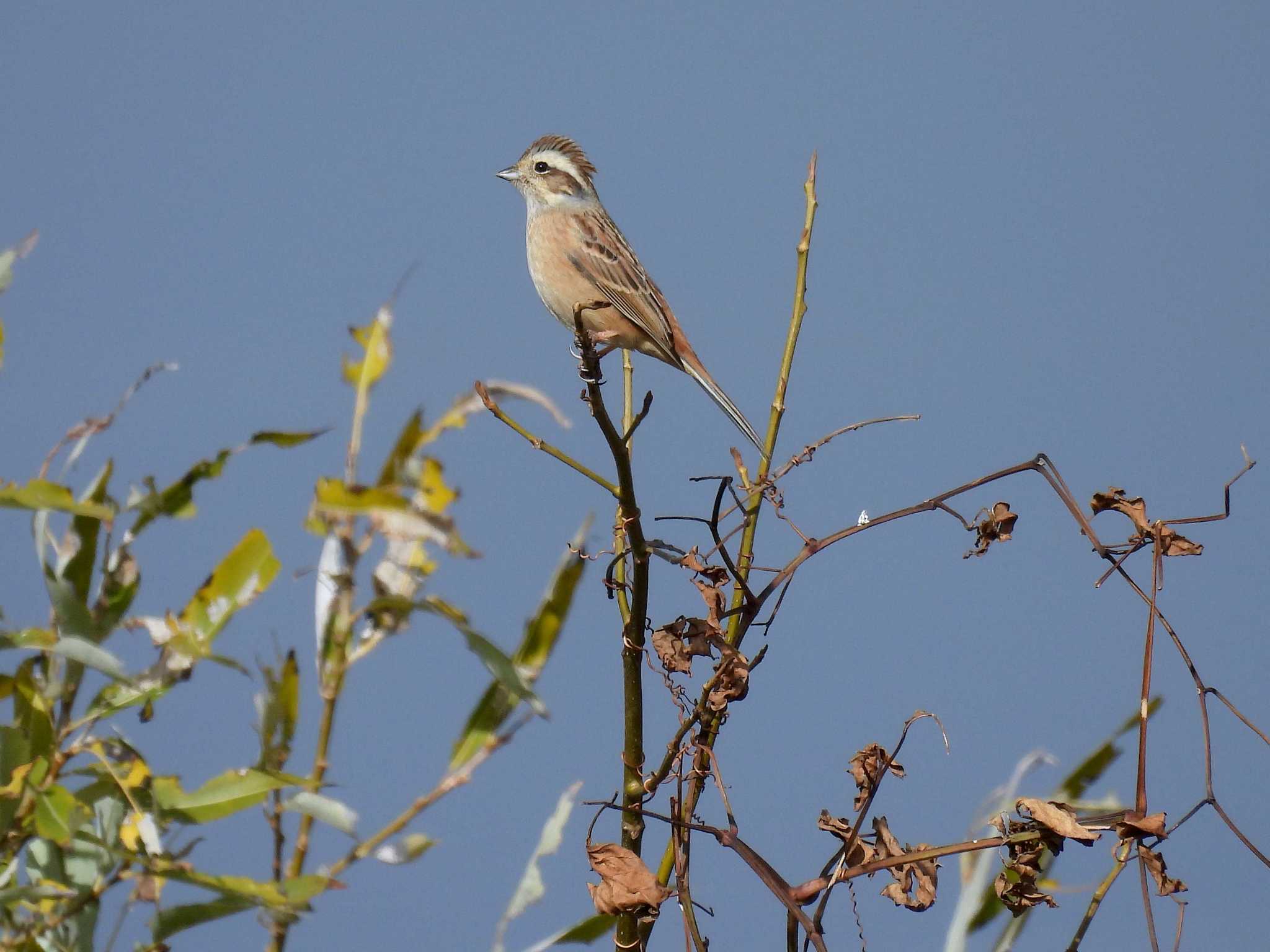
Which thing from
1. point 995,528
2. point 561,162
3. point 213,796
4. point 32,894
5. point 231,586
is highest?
A: point 561,162

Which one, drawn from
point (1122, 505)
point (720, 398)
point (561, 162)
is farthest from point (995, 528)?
point (561, 162)

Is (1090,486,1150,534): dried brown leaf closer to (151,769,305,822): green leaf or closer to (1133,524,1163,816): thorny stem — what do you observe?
(1133,524,1163,816): thorny stem

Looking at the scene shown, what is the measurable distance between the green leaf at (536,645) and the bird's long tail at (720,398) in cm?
142

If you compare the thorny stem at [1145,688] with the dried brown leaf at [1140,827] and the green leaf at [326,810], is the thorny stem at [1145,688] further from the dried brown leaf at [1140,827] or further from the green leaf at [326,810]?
the green leaf at [326,810]

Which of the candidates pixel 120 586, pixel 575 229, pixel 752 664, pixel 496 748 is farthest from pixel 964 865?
pixel 575 229

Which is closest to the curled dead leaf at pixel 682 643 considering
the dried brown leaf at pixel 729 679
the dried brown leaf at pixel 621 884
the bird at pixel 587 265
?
the dried brown leaf at pixel 729 679

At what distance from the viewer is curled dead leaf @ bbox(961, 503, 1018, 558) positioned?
2.77ft

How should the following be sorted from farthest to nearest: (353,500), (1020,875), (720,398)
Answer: (720,398) → (1020,875) → (353,500)

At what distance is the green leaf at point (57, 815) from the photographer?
2.47ft

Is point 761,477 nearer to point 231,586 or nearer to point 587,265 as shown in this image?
point 231,586

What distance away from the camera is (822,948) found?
0.73 metres

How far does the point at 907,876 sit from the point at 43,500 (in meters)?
0.58

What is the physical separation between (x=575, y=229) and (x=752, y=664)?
207 centimetres

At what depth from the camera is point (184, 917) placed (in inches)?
31.7
